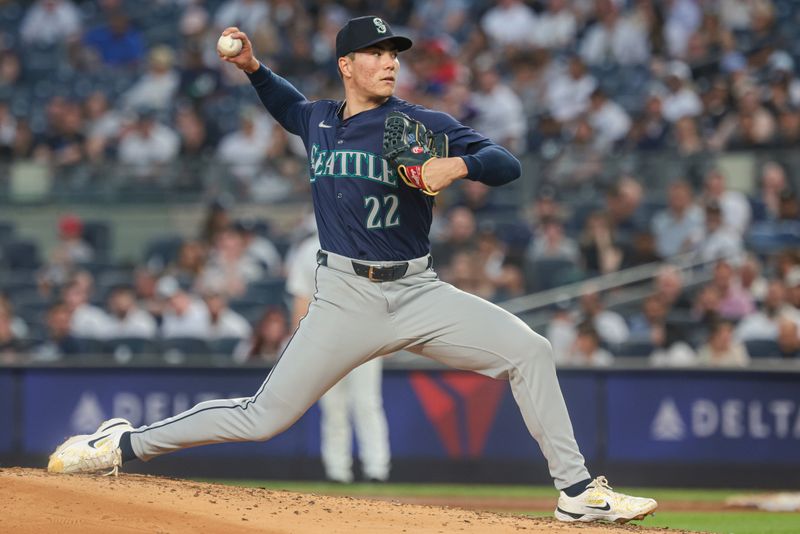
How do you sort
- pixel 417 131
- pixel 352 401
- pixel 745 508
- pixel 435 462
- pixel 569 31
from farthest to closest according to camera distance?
pixel 569 31 < pixel 435 462 < pixel 352 401 < pixel 745 508 < pixel 417 131

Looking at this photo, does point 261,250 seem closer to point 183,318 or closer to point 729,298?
point 183,318

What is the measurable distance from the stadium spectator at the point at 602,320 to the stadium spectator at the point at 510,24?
4652 mm

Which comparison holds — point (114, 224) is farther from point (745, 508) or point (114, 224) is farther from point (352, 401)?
point (745, 508)

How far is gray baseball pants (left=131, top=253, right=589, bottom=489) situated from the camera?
5.94 meters

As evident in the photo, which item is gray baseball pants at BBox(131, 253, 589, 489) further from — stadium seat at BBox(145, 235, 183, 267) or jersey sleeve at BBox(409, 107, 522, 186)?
stadium seat at BBox(145, 235, 183, 267)

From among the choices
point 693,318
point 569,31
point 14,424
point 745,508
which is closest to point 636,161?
point 693,318

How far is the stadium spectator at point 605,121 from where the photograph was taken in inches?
562

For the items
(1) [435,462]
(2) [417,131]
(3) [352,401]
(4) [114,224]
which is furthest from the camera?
(4) [114,224]

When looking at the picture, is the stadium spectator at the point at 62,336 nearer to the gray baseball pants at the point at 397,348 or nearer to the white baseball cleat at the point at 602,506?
the gray baseball pants at the point at 397,348

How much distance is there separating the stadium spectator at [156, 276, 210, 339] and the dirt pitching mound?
634 cm

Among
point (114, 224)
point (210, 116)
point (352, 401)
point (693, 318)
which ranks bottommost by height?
point (352, 401)

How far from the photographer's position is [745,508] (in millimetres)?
9250

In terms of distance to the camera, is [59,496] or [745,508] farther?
[745,508]

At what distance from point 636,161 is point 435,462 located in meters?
3.88
